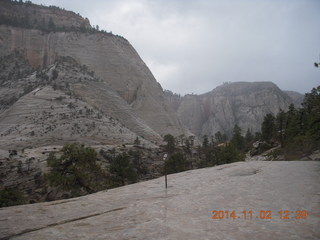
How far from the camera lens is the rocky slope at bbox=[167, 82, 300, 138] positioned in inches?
6531

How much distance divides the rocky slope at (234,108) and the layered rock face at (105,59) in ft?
220

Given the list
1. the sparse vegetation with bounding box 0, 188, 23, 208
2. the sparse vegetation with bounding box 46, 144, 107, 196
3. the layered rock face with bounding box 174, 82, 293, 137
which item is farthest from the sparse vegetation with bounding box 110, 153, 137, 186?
the layered rock face with bounding box 174, 82, 293, 137

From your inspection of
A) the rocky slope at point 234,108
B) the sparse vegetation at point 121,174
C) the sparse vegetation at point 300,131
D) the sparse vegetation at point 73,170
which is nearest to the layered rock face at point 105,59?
the sparse vegetation at point 300,131

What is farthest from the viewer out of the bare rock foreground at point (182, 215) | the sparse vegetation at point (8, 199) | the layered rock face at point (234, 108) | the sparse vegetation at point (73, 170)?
the layered rock face at point (234, 108)

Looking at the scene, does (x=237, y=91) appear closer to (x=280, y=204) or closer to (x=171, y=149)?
(x=171, y=149)

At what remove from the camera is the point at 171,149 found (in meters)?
62.9

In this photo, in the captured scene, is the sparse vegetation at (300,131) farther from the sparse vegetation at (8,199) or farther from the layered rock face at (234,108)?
the layered rock face at (234,108)

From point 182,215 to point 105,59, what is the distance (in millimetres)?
116222

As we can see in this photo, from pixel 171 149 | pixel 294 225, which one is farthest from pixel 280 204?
pixel 171 149

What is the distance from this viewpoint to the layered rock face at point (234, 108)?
16588 centimetres

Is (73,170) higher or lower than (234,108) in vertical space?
Result: lower

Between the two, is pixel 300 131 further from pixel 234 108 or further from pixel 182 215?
pixel 234 108
